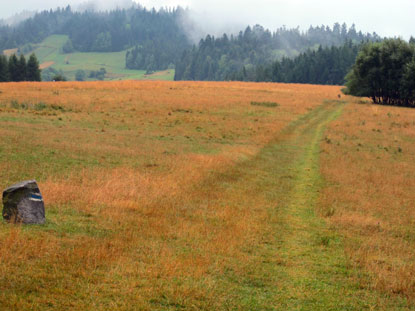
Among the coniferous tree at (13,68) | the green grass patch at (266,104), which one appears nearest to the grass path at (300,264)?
the green grass patch at (266,104)

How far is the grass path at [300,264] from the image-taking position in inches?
326

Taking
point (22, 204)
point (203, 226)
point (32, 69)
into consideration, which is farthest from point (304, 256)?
point (32, 69)

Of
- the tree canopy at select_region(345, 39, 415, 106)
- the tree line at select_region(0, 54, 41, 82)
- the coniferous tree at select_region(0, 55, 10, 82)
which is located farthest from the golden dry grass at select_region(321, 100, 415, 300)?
the tree line at select_region(0, 54, 41, 82)

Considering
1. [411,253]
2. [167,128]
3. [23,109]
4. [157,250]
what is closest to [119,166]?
[157,250]

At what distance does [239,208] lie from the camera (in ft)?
47.5

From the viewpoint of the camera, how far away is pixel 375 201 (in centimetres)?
1673

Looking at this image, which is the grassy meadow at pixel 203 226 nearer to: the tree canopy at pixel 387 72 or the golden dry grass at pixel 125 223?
the golden dry grass at pixel 125 223

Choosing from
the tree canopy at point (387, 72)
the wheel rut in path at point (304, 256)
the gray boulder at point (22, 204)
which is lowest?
the wheel rut in path at point (304, 256)

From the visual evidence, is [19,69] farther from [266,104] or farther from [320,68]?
[320,68]

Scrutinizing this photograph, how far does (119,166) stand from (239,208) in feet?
22.9

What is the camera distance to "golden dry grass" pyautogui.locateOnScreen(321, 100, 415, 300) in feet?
33.8

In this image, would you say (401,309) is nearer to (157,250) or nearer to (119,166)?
(157,250)

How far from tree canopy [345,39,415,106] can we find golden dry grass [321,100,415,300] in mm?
41211

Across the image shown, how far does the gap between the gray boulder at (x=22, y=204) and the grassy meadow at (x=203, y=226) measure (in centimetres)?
41
